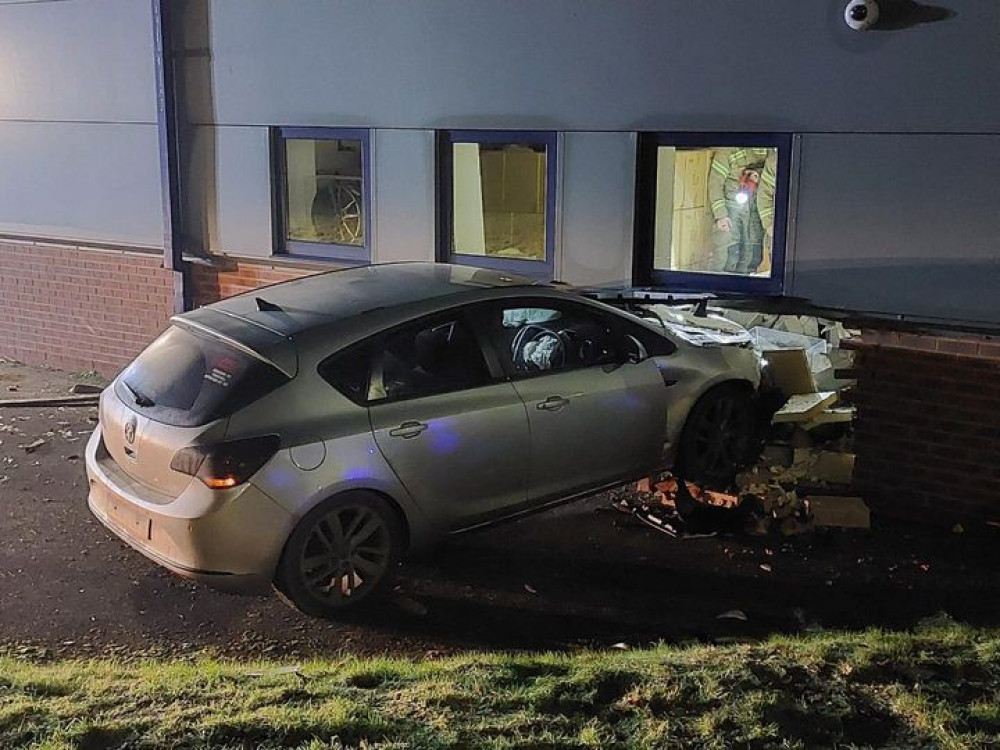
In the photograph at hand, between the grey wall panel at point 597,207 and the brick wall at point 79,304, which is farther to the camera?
the brick wall at point 79,304

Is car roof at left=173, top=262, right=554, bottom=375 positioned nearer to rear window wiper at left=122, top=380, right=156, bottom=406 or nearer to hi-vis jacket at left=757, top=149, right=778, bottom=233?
rear window wiper at left=122, top=380, right=156, bottom=406

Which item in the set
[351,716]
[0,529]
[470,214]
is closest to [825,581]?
[351,716]

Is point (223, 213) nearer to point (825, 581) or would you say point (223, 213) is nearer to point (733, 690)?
point (825, 581)

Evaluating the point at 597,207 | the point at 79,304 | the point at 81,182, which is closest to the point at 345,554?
the point at 597,207

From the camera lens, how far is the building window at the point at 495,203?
895cm

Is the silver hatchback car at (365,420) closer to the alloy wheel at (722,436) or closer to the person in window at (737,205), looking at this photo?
the alloy wheel at (722,436)

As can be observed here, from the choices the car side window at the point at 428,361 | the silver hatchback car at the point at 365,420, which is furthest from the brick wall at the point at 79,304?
the car side window at the point at 428,361

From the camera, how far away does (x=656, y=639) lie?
5504mm

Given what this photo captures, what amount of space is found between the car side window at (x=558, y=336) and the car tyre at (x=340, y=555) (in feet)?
4.37

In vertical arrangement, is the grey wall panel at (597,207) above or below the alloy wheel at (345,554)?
above

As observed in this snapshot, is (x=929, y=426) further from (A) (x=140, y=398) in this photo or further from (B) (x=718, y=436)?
(A) (x=140, y=398)

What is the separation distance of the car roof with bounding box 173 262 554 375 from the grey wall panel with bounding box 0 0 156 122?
5068 mm

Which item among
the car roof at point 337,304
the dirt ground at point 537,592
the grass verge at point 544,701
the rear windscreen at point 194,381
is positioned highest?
the car roof at point 337,304

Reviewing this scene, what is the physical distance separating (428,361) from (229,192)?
5179 millimetres
